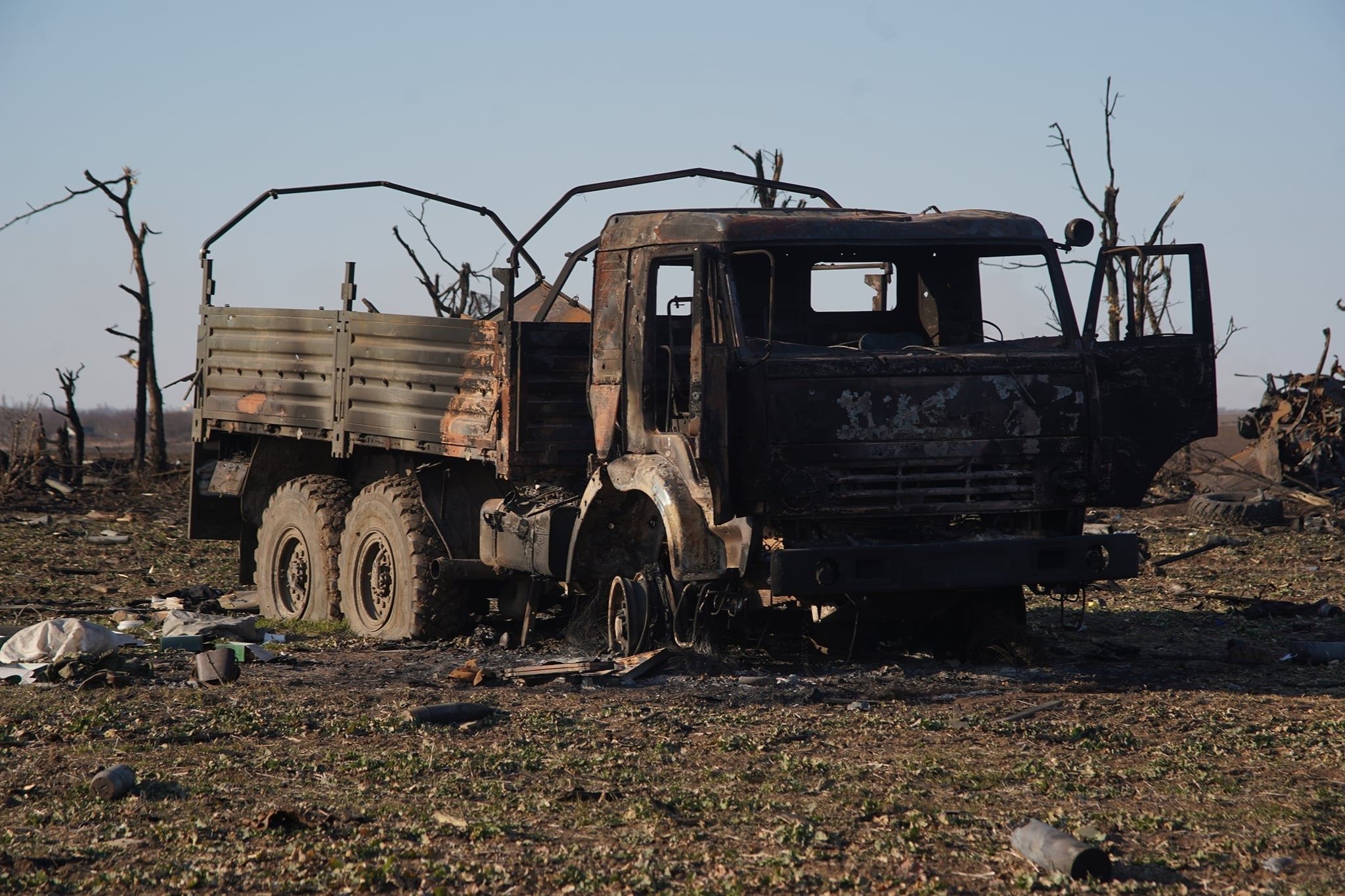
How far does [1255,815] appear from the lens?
521 centimetres

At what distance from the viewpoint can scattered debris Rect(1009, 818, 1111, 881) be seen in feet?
14.8

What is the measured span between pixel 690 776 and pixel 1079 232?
4.24 meters

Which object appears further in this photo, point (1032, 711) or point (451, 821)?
point (1032, 711)

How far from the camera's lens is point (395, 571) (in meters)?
10.6

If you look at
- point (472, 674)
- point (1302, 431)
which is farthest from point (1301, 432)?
point (472, 674)

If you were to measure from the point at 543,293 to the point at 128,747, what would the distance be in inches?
211

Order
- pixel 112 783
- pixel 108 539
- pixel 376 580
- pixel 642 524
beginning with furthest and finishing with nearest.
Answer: pixel 108 539, pixel 376 580, pixel 642 524, pixel 112 783

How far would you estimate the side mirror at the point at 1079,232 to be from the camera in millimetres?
8539

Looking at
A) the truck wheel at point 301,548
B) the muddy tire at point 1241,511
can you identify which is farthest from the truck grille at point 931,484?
the muddy tire at point 1241,511

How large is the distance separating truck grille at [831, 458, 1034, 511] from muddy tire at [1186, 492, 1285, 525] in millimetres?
10994

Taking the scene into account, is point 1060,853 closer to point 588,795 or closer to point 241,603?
point 588,795

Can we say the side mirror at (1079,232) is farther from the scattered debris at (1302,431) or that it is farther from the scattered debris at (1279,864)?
the scattered debris at (1302,431)

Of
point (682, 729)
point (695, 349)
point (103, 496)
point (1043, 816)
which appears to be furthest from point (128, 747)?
point (103, 496)

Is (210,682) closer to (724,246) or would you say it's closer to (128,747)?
(128,747)
